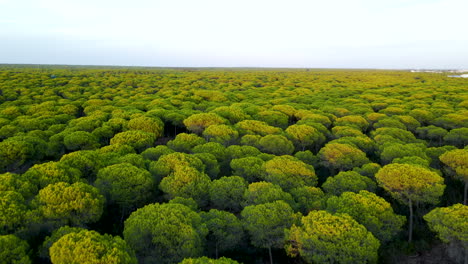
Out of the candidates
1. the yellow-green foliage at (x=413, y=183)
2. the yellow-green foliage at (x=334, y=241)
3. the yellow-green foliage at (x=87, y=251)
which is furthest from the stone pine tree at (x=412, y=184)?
the yellow-green foliage at (x=87, y=251)

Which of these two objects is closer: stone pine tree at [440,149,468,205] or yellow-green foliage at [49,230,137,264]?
yellow-green foliage at [49,230,137,264]

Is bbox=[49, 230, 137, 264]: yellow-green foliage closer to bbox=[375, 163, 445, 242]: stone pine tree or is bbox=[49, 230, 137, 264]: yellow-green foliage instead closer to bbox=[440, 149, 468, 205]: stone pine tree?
bbox=[375, 163, 445, 242]: stone pine tree

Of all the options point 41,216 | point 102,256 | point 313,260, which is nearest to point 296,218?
→ point 313,260

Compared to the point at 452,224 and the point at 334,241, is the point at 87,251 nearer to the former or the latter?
the point at 334,241

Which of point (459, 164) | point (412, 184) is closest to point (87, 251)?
point (412, 184)

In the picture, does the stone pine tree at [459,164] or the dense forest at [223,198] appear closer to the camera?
the dense forest at [223,198]

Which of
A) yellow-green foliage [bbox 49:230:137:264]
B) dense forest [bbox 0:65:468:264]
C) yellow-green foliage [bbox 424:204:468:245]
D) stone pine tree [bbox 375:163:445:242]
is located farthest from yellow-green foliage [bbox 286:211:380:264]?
yellow-green foliage [bbox 49:230:137:264]

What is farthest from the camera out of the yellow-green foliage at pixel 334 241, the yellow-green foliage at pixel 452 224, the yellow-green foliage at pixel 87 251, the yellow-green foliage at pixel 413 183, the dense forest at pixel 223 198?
the yellow-green foliage at pixel 413 183

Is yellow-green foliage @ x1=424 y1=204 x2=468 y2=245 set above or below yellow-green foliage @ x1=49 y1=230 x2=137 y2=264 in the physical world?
below

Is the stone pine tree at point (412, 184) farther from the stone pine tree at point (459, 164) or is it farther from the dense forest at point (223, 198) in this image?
the stone pine tree at point (459, 164)

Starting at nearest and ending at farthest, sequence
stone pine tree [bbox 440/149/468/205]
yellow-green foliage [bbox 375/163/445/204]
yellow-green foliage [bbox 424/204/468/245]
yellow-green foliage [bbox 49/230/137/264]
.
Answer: yellow-green foliage [bbox 49/230/137/264] < yellow-green foliage [bbox 424/204/468/245] < yellow-green foliage [bbox 375/163/445/204] < stone pine tree [bbox 440/149/468/205]

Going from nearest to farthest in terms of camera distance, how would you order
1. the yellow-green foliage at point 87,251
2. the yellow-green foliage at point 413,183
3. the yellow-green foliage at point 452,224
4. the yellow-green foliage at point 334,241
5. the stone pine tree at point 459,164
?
1. the yellow-green foliage at point 87,251
2. the yellow-green foliage at point 334,241
3. the yellow-green foliage at point 452,224
4. the yellow-green foliage at point 413,183
5. the stone pine tree at point 459,164
